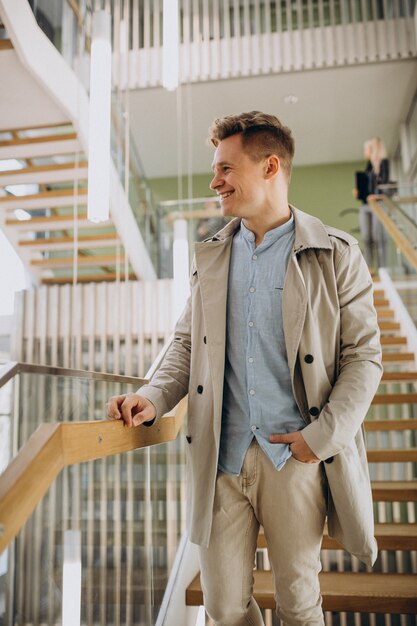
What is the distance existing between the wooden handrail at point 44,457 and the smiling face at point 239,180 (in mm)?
657

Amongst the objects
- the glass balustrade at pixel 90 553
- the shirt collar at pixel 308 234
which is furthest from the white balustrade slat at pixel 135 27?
the shirt collar at pixel 308 234

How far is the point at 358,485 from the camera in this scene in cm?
150

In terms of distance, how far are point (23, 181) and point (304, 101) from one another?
478cm

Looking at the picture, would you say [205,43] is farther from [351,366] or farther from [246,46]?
[351,366]

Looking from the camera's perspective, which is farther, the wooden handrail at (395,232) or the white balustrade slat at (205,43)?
the white balustrade slat at (205,43)

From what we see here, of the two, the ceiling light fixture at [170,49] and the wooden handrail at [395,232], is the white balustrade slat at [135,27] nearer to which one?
the wooden handrail at [395,232]

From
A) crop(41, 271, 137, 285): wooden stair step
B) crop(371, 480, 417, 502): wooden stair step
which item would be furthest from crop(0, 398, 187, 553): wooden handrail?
crop(41, 271, 137, 285): wooden stair step

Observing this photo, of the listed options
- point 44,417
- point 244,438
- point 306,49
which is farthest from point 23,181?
point 244,438

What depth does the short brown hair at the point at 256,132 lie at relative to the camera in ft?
5.25

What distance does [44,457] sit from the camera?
1.13 meters

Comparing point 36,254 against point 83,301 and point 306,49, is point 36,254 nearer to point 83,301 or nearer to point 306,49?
point 83,301

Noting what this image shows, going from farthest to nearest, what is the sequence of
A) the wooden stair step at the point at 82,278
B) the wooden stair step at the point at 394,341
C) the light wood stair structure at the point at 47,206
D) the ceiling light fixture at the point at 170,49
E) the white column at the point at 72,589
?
the wooden stair step at the point at 82,278 → the light wood stair structure at the point at 47,206 → the wooden stair step at the point at 394,341 → the ceiling light fixture at the point at 170,49 → the white column at the point at 72,589

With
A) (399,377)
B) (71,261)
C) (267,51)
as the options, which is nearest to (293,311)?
(399,377)

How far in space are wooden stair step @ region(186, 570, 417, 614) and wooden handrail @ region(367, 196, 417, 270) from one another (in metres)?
2.49
